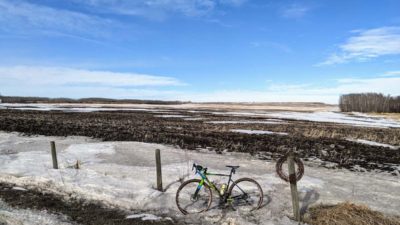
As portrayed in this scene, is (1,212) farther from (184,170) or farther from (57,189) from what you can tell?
(184,170)

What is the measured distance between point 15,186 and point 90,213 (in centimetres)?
395

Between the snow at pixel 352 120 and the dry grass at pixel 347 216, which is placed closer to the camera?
the dry grass at pixel 347 216

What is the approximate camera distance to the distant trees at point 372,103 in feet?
330

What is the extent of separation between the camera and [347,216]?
31.4 ft

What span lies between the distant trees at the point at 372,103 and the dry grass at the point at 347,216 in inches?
3976

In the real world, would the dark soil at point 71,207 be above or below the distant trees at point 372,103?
below

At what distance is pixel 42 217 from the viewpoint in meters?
9.23

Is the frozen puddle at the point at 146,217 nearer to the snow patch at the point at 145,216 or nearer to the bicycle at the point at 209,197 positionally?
the snow patch at the point at 145,216

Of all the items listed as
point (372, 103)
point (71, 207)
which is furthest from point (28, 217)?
point (372, 103)

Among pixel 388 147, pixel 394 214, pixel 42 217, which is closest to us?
pixel 42 217

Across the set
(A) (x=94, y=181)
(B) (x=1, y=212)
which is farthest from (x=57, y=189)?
(B) (x=1, y=212)

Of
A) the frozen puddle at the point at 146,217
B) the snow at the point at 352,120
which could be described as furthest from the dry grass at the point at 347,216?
the snow at the point at 352,120

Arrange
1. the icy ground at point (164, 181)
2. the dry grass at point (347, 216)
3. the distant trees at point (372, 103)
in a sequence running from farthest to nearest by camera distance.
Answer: the distant trees at point (372, 103), the icy ground at point (164, 181), the dry grass at point (347, 216)

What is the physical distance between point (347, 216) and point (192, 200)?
4240mm
